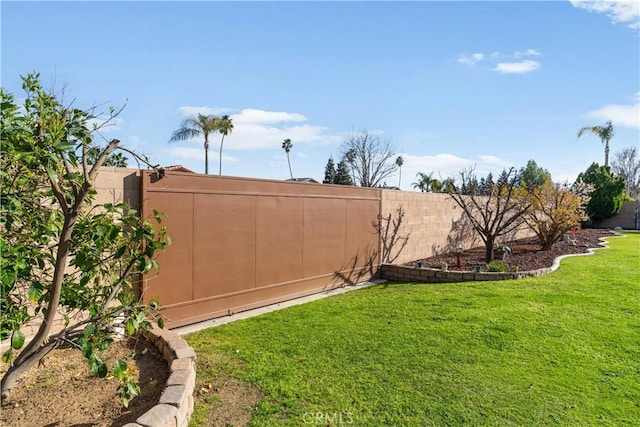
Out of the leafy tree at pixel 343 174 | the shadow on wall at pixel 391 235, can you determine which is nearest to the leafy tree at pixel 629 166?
the leafy tree at pixel 343 174

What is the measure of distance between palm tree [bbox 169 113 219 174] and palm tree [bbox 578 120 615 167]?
109ft

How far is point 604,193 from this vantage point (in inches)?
1015

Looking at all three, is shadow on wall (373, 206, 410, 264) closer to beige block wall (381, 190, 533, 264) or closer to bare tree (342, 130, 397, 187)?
beige block wall (381, 190, 533, 264)

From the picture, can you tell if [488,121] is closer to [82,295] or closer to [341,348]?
[341,348]

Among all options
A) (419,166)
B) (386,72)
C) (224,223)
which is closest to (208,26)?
(224,223)

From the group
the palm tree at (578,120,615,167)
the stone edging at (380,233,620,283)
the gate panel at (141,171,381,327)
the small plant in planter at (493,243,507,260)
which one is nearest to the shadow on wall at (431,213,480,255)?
the small plant in planter at (493,243,507,260)

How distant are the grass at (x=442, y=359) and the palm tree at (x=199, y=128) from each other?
2729 centimetres

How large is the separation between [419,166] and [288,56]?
103 ft

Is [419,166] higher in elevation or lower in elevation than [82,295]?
higher

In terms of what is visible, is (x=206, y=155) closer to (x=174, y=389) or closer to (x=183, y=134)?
(x=183, y=134)

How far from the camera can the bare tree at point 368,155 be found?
3666 cm

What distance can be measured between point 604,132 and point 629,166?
1707 centimetres

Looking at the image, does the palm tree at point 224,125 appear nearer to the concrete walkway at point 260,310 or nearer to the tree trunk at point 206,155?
the tree trunk at point 206,155

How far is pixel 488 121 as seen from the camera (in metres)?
14.8
